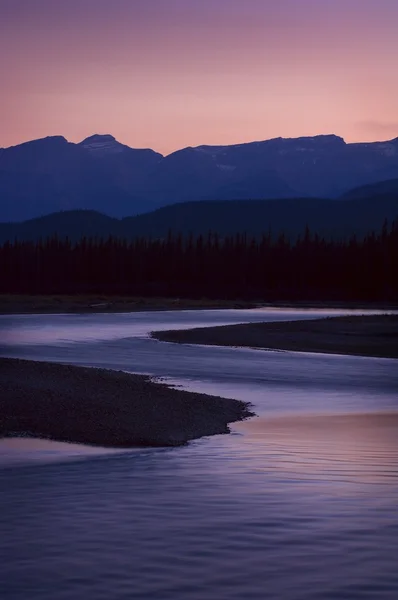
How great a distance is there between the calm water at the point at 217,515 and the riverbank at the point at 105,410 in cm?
81

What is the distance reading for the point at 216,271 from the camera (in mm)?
146750

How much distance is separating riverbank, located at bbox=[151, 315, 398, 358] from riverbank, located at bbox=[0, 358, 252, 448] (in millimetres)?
19371

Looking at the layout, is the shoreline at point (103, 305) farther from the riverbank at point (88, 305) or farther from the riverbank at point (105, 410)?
the riverbank at point (105, 410)

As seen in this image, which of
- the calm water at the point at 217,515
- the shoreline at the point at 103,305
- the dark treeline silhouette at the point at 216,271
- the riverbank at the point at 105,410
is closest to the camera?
the calm water at the point at 217,515

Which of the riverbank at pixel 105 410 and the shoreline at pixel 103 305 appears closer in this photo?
the riverbank at pixel 105 410

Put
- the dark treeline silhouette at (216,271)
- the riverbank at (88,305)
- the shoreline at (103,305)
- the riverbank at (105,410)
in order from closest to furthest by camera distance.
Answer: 1. the riverbank at (105,410)
2. the riverbank at (88,305)
3. the shoreline at (103,305)
4. the dark treeline silhouette at (216,271)

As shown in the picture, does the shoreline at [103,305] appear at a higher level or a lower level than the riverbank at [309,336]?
lower

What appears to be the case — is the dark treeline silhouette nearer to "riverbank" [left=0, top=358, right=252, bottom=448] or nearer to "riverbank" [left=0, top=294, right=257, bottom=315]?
"riverbank" [left=0, top=294, right=257, bottom=315]

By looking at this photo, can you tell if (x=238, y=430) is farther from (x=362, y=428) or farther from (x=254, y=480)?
(x=254, y=480)

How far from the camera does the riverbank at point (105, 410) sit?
19.4m

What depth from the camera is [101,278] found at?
149625mm

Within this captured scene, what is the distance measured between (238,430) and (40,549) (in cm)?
950

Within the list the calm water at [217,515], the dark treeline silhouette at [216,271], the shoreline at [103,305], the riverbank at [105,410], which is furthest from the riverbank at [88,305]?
the calm water at [217,515]

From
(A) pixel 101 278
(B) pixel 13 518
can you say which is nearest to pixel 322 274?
(A) pixel 101 278
